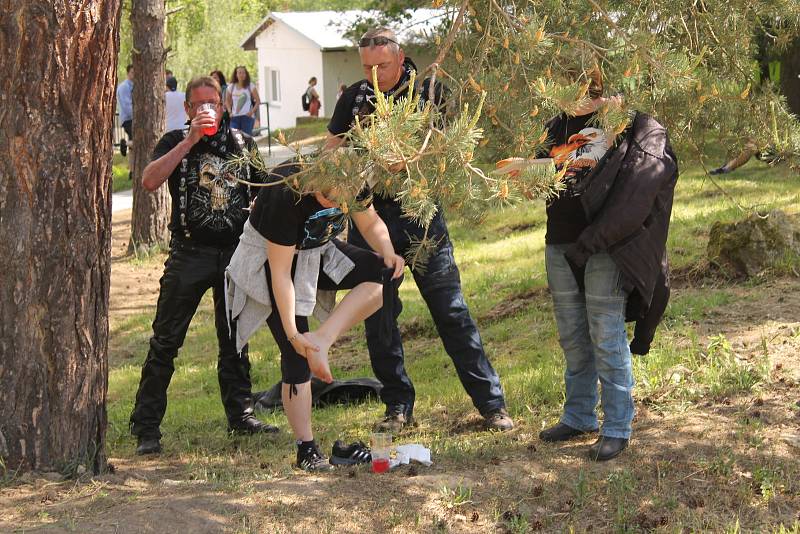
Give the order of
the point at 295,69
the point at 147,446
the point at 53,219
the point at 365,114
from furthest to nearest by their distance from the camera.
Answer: the point at 295,69
the point at 147,446
the point at 365,114
the point at 53,219

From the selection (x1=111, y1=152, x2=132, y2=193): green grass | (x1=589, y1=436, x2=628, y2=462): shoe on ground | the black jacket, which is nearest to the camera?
the black jacket

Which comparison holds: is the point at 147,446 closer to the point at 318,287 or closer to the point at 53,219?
the point at 318,287

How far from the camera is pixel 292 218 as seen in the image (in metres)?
4.87

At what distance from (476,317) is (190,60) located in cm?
3692

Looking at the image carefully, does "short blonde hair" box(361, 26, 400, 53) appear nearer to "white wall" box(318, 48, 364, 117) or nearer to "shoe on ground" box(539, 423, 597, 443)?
"shoe on ground" box(539, 423, 597, 443)

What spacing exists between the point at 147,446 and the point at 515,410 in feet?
6.90

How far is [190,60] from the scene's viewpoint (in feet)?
142

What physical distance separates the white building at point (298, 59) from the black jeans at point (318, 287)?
30.3 metres

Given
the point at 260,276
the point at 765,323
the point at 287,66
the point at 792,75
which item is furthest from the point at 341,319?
the point at 287,66

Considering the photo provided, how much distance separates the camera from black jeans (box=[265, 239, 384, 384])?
5086 mm

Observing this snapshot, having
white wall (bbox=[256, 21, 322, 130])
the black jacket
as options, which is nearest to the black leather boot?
the black jacket

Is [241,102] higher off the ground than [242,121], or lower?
higher

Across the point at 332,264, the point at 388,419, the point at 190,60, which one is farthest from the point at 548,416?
the point at 190,60

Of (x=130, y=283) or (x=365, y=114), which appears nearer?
(x=365, y=114)
